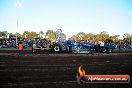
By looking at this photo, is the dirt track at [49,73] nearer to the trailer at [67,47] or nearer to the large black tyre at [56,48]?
the trailer at [67,47]

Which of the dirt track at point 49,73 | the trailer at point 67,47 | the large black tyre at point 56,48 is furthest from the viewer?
the large black tyre at point 56,48

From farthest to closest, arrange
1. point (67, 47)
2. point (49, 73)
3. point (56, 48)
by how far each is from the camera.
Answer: point (67, 47)
point (56, 48)
point (49, 73)

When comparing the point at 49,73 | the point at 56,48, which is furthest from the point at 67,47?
the point at 49,73

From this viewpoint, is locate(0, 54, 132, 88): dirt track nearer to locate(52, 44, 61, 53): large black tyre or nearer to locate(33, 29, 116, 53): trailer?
locate(33, 29, 116, 53): trailer

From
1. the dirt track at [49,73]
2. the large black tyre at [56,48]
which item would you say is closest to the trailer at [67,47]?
the large black tyre at [56,48]

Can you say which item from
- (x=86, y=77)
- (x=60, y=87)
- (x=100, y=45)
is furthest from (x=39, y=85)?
(x=100, y=45)

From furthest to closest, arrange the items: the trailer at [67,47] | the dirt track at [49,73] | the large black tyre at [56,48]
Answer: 1. the large black tyre at [56,48]
2. the trailer at [67,47]
3. the dirt track at [49,73]

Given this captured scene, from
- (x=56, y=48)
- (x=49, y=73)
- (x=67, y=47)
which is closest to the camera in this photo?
(x=49, y=73)

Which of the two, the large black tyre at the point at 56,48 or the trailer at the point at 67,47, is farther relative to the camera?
the large black tyre at the point at 56,48

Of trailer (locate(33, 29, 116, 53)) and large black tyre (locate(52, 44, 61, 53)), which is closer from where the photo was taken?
trailer (locate(33, 29, 116, 53))

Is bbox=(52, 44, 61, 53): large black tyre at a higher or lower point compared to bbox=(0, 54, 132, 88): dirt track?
higher

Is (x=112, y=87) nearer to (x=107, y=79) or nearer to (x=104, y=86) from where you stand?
(x=104, y=86)

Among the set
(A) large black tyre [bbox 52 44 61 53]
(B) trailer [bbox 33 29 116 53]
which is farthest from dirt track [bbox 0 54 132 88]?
(A) large black tyre [bbox 52 44 61 53]

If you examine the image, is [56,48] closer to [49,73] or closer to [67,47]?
[67,47]
